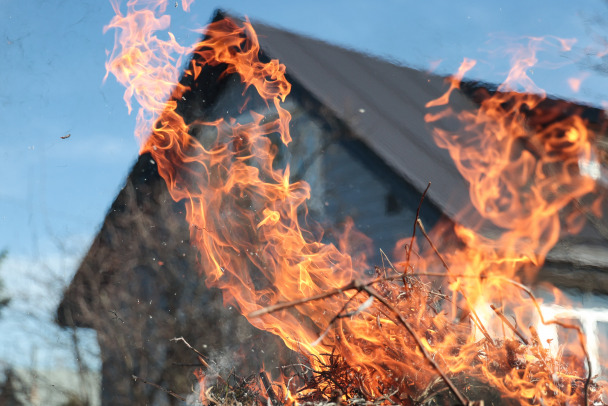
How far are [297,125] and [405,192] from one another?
2473 mm

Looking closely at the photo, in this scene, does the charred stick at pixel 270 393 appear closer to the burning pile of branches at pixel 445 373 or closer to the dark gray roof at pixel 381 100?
the burning pile of branches at pixel 445 373

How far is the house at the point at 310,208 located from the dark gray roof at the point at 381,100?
0.02m

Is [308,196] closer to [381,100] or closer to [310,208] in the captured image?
[310,208]

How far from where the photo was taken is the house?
8102 millimetres

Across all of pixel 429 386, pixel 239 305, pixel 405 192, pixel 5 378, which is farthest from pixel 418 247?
pixel 5 378

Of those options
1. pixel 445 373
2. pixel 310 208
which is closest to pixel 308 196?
pixel 310 208

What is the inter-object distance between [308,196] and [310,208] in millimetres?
207

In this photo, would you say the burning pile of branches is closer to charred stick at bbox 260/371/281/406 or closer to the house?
charred stick at bbox 260/371/281/406

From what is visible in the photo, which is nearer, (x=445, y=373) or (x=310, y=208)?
(x=445, y=373)

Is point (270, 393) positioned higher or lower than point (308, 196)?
higher

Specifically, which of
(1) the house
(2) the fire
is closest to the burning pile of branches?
(2) the fire

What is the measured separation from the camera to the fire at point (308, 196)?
380 cm

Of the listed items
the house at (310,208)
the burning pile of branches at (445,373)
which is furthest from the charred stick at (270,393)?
the house at (310,208)

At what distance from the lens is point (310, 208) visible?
9211mm
